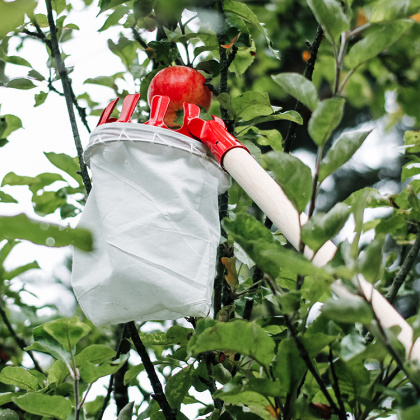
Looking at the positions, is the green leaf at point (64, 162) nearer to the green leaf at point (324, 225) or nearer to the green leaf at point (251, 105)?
the green leaf at point (251, 105)

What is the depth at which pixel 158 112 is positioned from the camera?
71 centimetres

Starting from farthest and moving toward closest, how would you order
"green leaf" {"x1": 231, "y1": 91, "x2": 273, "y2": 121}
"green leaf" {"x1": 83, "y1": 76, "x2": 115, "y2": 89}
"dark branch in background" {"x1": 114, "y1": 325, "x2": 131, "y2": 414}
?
"green leaf" {"x1": 83, "y1": 76, "x2": 115, "y2": 89}
"dark branch in background" {"x1": 114, "y1": 325, "x2": 131, "y2": 414}
"green leaf" {"x1": 231, "y1": 91, "x2": 273, "y2": 121}

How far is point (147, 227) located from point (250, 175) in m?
0.14

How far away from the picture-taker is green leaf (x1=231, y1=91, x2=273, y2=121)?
85cm

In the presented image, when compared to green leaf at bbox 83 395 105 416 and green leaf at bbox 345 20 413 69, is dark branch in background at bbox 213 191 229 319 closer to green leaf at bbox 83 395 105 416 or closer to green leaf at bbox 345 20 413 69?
green leaf at bbox 345 20 413 69

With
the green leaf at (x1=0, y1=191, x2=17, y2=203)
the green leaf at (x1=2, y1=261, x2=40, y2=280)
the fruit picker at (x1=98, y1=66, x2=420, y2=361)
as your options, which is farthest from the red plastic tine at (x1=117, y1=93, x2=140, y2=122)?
the green leaf at (x1=2, y1=261, x2=40, y2=280)

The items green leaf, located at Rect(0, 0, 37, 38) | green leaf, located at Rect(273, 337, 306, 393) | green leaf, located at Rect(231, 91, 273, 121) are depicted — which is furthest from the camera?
green leaf, located at Rect(231, 91, 273, 121)

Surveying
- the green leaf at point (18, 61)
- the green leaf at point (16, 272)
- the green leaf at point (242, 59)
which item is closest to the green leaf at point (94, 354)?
the green leaf at point (242, 59)

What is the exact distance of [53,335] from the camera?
69 cm

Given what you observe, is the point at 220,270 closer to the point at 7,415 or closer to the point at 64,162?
the point at 7,415

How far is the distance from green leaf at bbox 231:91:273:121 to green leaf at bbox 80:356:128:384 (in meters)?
0.45

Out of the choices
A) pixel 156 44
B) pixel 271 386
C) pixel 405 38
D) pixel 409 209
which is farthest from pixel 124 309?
pixel 405 38

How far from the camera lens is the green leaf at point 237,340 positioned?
49cm

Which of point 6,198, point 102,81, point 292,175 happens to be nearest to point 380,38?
point 292,175
